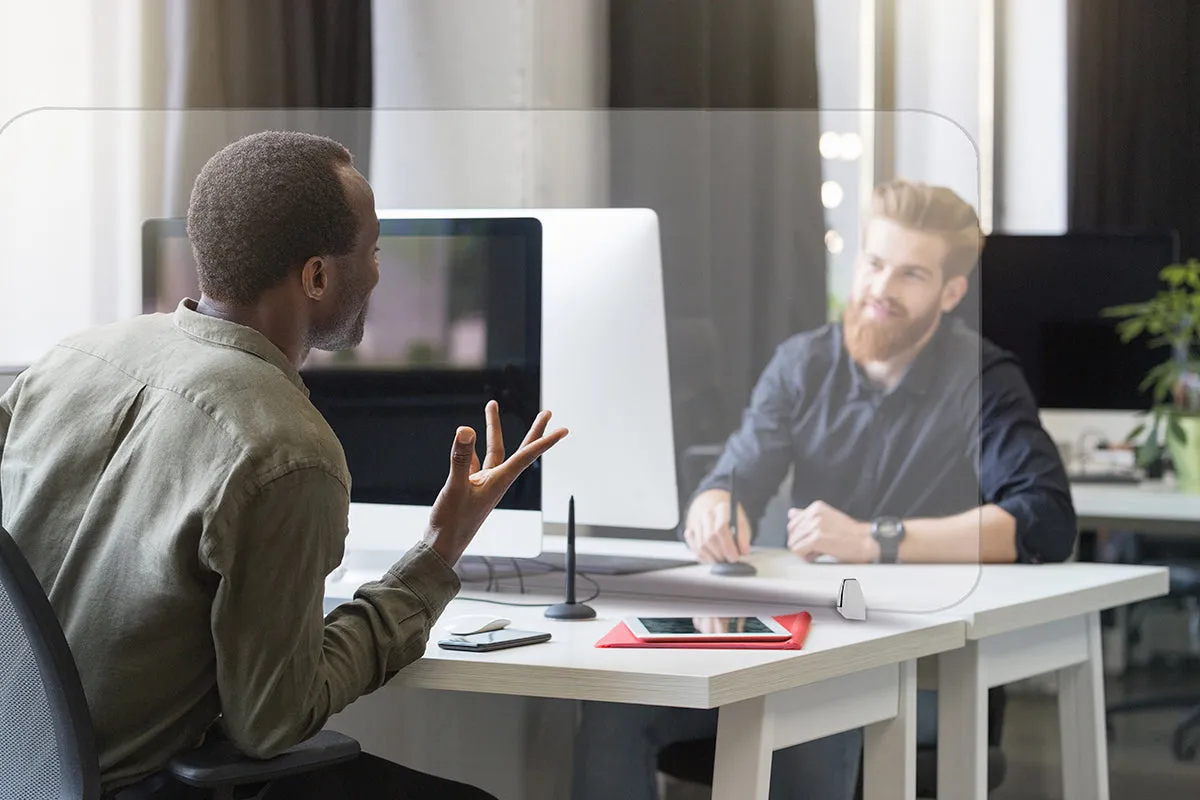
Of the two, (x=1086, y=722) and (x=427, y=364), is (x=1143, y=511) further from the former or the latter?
(x=427, y=364)

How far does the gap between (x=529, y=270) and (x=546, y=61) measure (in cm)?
108

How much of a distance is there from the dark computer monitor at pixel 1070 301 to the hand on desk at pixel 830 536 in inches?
79.1

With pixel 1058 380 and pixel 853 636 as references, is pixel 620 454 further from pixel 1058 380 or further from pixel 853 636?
pixel 1058 380

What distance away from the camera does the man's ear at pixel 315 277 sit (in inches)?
55.4

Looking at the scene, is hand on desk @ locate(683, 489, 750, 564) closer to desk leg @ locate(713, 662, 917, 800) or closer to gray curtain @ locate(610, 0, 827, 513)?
gray curtain @ locate(610, 0, 827, 513)

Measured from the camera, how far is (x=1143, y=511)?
3.46 m

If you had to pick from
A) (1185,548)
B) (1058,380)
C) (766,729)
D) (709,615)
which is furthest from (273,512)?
(1185,548)

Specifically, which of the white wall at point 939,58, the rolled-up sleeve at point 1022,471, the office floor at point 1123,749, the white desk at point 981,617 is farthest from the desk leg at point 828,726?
the white wall at point 939,58

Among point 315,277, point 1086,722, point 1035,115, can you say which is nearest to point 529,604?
point 315,277

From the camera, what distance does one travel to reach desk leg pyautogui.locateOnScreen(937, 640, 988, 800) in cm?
189

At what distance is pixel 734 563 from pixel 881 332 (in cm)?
40

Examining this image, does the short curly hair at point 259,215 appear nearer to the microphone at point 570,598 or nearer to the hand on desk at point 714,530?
the microphone at point 570,598

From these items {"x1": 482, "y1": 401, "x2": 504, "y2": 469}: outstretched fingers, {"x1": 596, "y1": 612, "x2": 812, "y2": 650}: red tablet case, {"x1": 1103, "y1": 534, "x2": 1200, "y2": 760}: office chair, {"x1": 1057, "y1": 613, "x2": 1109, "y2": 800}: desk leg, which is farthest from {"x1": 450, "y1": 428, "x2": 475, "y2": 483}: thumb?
{"x1": 1103, "y1": 534, "x2": 1200, "y2": 760}: office chair

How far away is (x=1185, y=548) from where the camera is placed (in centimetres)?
414
